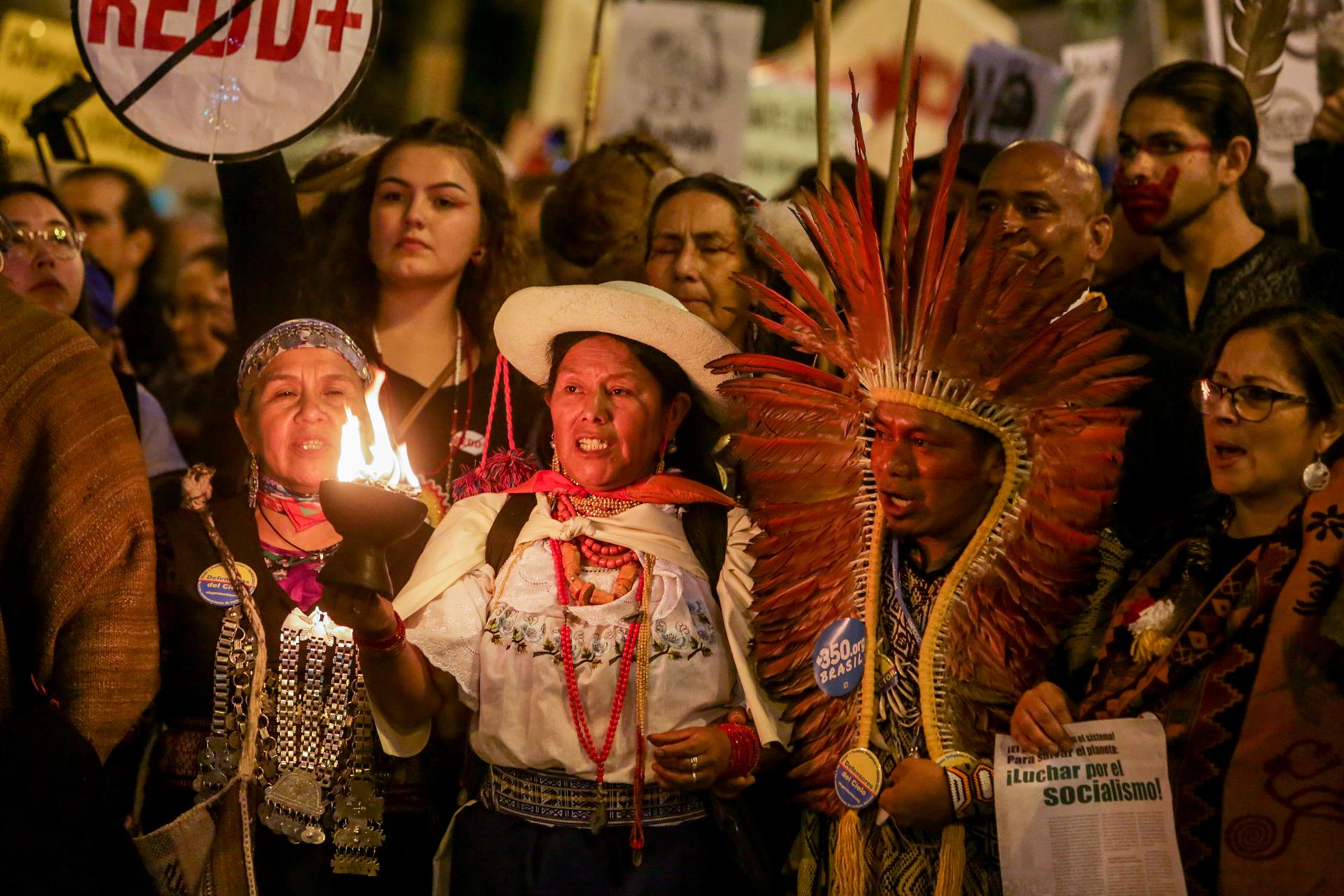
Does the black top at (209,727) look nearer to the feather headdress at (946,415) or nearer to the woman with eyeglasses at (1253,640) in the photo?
the feather headdress at (946,415)

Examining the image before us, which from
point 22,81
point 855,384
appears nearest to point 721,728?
point 855,384

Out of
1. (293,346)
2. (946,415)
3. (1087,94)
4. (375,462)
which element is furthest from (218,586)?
(1087,94)

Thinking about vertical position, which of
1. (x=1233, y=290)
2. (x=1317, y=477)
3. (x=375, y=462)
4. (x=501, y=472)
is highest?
(x=1233, y=290)

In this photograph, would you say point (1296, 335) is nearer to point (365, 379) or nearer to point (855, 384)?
point (855, 384)

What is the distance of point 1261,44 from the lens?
5785 millimetres

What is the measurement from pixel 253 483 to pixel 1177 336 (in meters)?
3.00

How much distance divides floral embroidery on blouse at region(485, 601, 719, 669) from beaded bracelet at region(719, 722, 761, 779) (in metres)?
0.21

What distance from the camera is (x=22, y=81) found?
6.77 metres

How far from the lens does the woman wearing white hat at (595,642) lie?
3686 mm

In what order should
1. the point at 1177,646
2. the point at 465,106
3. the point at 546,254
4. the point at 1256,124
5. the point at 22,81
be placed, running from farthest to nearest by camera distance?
1. the point at 465,106
2. the point at 22,81
3. the point at 546,254
4. the point at 1256,124
5. the point at 1177,646

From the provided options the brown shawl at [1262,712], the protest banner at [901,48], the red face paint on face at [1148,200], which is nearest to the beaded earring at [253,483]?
the brown shawl at [1262,712]

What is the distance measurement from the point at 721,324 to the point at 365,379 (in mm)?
1165

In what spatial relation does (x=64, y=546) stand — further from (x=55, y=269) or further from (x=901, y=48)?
(x=901, y=48)

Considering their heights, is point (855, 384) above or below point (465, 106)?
below
